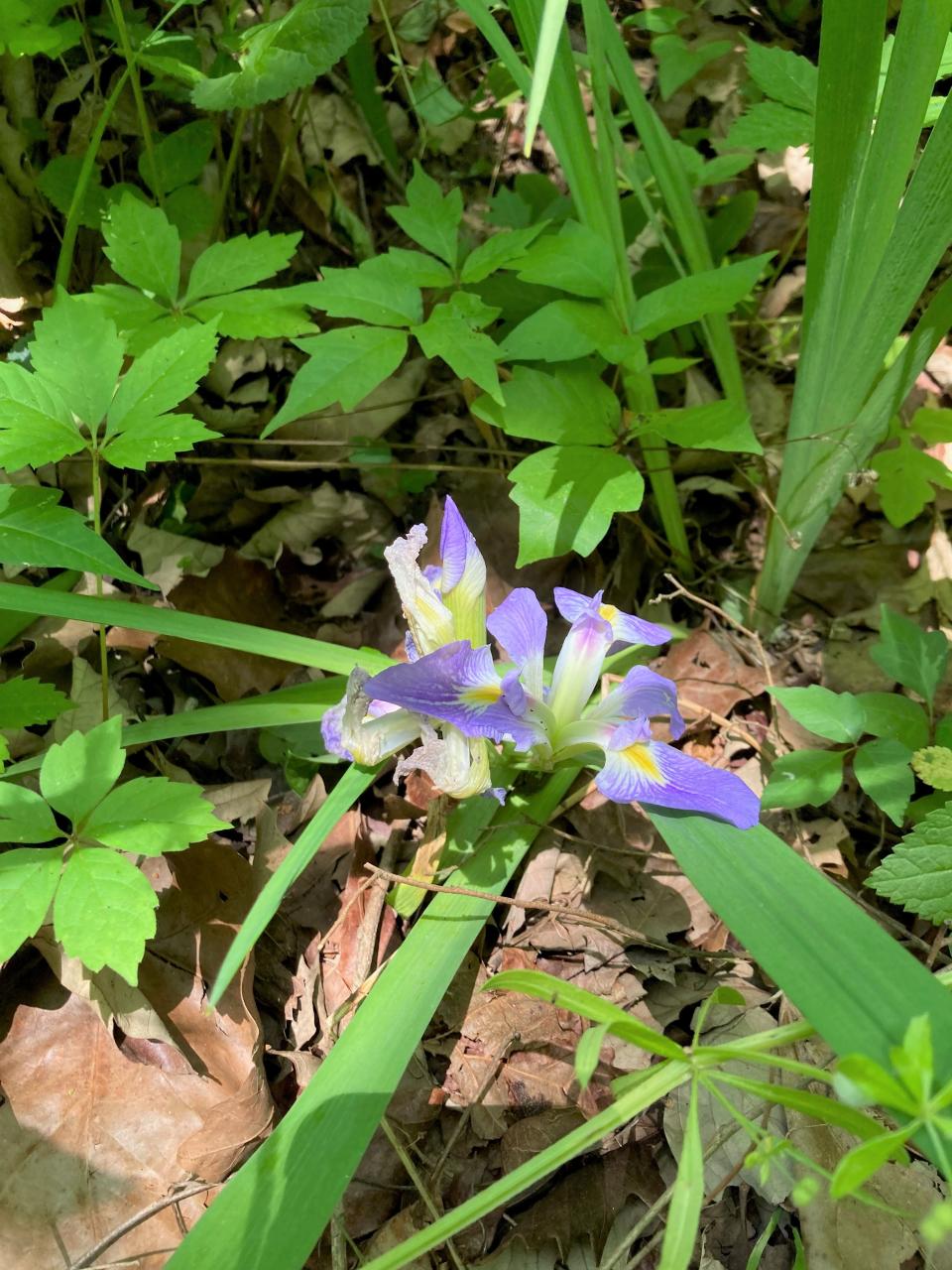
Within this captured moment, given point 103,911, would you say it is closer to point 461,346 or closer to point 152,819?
point 152,819

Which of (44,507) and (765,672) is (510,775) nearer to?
(765,672)

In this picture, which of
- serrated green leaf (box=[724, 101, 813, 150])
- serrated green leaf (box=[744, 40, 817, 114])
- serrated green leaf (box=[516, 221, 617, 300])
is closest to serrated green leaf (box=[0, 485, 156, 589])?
serrated green leaf (box=[516, 221, 617, 300])

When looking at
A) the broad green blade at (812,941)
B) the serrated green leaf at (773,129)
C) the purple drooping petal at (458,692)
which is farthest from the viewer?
the serrated green leaf at (773,129)

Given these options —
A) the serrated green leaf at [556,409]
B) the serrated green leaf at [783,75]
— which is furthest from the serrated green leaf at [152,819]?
the serrated green leaf at [783,75]

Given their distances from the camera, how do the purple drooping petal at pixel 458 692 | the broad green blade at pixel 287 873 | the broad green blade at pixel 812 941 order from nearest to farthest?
the broad green blade at pixel 812 941 < the broad green blade at pixel 287 873 < the purple drooping petal at pixel 458 692

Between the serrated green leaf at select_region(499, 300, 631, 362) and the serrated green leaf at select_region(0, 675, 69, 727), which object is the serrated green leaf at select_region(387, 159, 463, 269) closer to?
the serrated green leaf at select_region(499, 300, 631, 362)

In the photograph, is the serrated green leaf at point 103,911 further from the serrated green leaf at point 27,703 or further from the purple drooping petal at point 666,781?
the purple drooping petal at point 666,781
